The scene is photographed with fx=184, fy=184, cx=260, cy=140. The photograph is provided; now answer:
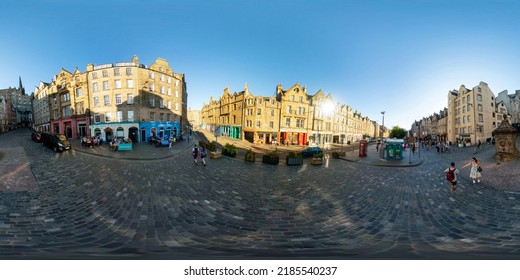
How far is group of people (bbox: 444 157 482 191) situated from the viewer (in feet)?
19.4

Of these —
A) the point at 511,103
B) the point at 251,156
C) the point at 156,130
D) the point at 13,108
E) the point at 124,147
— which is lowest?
the point at 251,156

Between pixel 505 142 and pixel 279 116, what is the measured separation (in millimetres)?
12450

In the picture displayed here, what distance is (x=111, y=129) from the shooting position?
9453mm

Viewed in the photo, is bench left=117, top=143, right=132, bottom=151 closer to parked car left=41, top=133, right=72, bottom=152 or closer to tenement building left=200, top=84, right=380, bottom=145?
parked car left=41, top=133, right=72, bottom=152

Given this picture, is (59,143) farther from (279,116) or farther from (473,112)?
(473,112)

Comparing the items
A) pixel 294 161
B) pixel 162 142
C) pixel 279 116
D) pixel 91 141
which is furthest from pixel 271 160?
pixel 91 141

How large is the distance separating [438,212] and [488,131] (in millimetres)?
10081

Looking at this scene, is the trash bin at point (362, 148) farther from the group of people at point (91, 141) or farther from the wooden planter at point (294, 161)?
the group of people at point (91, 141)

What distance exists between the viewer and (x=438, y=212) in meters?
4.23

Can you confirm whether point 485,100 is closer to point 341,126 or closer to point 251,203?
point 341,126

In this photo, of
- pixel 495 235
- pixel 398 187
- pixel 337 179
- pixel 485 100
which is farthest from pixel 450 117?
pixel 495 235

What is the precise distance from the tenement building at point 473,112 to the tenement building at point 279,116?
15.6 ft

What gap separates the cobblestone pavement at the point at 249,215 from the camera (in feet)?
9.14

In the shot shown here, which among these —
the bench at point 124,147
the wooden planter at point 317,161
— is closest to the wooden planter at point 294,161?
the wooden planter at point 317,161
